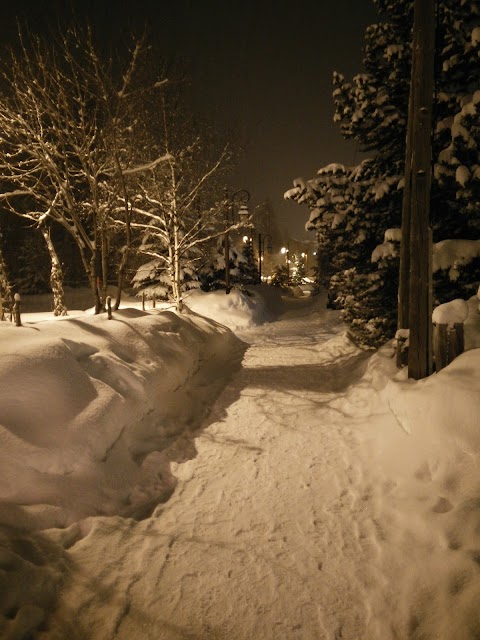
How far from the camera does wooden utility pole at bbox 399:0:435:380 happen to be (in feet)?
18.0

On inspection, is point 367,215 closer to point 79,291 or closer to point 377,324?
point 377,324

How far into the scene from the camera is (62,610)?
2545mm

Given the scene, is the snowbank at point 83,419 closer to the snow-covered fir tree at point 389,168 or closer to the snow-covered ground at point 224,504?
the snow-covered ground at point 224,504

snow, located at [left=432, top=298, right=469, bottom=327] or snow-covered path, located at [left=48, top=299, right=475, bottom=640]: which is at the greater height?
snow, located at [left=432, top=298, right=469, bottom=327]

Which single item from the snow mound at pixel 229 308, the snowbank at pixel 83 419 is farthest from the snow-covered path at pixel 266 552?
the snow mound at pixel 229 308

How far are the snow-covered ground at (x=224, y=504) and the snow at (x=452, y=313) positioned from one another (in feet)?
2.08

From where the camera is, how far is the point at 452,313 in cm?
554

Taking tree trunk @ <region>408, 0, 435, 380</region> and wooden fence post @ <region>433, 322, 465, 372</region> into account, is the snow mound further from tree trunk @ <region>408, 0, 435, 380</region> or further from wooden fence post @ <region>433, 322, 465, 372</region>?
wooden fence post @ <region>433, 322, 465, 372</region>

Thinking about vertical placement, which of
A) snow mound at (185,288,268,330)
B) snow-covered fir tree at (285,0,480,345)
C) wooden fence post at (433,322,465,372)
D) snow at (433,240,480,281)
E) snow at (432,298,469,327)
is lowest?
snow mound at (185,288,268,330)

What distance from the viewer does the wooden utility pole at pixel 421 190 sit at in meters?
5.48

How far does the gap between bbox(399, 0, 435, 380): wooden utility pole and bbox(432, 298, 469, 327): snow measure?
0.50 ft

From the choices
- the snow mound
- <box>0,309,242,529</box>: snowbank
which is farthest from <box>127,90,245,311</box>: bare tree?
<box>0,309,242,529</box>: snowbank

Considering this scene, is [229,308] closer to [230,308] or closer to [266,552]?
[230,308]

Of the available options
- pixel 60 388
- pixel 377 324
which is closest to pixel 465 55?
pixel 377 324
